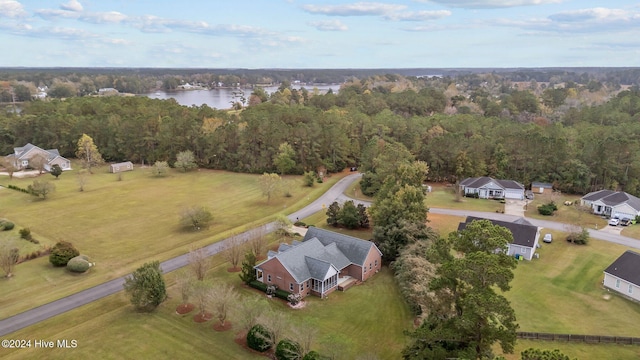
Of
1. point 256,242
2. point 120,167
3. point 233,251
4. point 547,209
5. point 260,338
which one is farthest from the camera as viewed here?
point 120,167

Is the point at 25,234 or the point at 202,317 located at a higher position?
the point at 25,234

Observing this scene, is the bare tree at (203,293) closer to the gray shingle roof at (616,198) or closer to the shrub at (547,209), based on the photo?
the shrub at (547,209)

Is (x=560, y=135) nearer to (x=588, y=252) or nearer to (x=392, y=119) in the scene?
(x=392, y=119)

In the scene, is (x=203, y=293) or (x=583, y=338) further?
(x=203, y=293)

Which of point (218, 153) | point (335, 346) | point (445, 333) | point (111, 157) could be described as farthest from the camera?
point (111, 157)

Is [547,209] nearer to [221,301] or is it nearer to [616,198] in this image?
[616,198]

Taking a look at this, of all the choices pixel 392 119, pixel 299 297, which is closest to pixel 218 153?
pixel 392 119

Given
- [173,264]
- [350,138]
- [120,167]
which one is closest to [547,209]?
[350,138]

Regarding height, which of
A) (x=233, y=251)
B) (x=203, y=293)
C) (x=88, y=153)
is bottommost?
(x=233, y=251)

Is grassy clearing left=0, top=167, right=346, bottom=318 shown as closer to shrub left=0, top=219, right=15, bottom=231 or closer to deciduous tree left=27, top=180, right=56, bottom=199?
deciduous tree left=27, top=180, right=56, bottom=199
